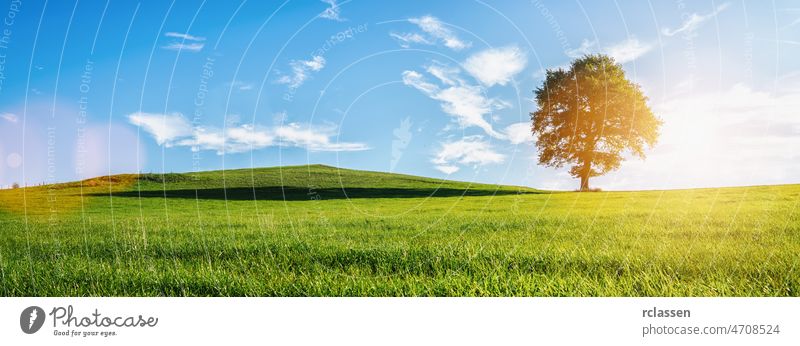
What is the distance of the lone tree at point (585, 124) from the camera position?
15.5 m

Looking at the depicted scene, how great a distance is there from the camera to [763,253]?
4059mm

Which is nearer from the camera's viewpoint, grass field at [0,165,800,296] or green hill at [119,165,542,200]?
grass field at [0,165,800,296]

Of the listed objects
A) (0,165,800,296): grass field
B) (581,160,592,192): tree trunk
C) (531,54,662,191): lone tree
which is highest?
(531,54,662,191): lone tree

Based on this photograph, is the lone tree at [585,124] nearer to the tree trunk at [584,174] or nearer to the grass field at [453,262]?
the tree trunk at [584,174]

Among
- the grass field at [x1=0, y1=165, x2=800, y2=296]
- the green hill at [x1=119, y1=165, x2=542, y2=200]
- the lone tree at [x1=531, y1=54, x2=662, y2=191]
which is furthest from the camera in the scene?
the green hill at [x1=119, y1=165, x2=542, y2=200]

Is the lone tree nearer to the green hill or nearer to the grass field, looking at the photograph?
the green hill

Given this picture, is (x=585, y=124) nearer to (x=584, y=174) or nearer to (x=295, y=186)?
(x=584, y=174)

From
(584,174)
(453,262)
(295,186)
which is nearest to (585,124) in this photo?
(584,174)

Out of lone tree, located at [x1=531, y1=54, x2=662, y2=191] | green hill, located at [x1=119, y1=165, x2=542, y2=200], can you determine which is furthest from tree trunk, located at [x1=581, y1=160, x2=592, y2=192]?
green hill, located at [x1=119, y1=165, x2=542, y2=200]

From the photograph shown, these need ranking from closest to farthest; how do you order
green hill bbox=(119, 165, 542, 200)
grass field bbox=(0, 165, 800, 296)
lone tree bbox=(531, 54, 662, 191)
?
1. grass field bbox=(0, 165, 800, 296)
2. lone tree bbox=(531, 54, 662, 191)
3. green hill bbox=(119, 165, 542, 200)

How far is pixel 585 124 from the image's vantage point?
17.4 m

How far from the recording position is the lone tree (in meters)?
15.5

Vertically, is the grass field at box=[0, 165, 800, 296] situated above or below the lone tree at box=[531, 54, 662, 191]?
below

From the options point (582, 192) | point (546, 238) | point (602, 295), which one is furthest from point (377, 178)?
point (602, 295)
